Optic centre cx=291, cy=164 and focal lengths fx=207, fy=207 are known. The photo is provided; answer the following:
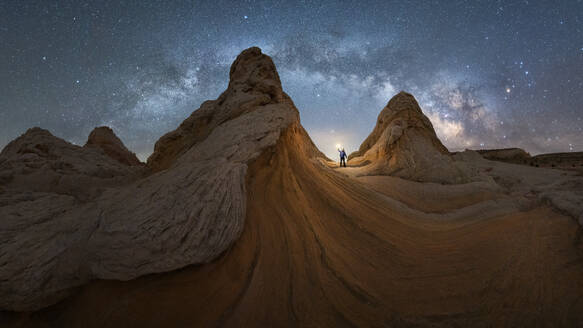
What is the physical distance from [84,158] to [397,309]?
9.20 metres

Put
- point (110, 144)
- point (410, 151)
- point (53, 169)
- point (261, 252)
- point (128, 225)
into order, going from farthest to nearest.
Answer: point (110, 144) → point (410, 151) → point (53, 169) → point (261, 252) → point (128, 225)

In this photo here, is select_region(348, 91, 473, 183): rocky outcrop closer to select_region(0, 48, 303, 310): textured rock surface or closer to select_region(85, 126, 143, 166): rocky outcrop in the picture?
select_region(0, 48, 303, 310): textured rock surface

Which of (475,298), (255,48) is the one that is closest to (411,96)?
(255,48)

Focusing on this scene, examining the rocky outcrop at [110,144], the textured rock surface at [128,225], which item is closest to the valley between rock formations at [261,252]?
the textured rock surface at [128,225]

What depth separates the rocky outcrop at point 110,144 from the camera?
42.2 ft

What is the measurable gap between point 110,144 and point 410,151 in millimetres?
17405

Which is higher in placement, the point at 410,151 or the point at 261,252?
the point at 410,151

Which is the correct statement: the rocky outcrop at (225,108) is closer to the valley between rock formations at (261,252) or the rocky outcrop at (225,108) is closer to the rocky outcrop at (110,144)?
the valley between rock formations at (261,252)

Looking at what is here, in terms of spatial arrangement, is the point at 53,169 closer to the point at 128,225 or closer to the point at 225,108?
the point at 225,108

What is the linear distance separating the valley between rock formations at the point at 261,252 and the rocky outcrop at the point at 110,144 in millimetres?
8698

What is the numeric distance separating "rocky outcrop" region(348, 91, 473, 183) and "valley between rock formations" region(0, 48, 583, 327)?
2723mm

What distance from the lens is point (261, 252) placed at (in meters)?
3.23

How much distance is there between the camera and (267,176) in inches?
174

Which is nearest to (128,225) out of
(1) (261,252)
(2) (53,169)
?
(1) (261,252)
